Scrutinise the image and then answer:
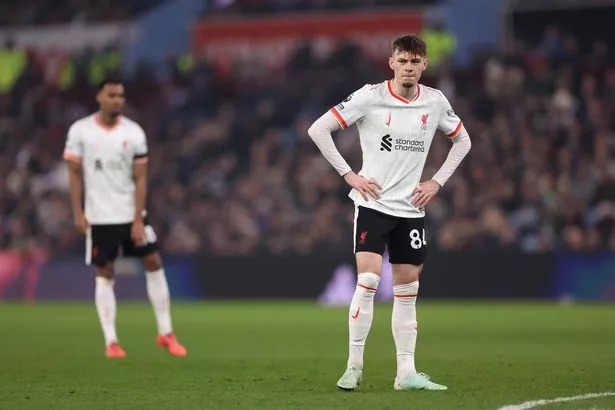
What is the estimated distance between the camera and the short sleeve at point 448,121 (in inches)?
368

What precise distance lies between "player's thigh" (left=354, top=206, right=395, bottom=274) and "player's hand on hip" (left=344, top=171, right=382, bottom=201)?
112 mm

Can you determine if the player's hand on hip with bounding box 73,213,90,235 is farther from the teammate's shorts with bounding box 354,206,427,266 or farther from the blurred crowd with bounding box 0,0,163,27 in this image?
the blurred crowd with bounding box 0,0,163,27

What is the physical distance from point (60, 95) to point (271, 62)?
460cm

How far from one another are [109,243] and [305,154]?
13.3 metres

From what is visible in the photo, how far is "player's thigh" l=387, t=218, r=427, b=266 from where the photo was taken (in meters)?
9.20

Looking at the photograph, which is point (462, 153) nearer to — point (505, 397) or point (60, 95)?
point (505, 397)

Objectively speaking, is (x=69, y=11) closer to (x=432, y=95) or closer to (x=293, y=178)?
(x=293, y=178)

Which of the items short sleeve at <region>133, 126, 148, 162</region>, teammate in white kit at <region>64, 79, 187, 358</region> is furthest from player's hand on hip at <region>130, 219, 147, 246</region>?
short sleeve at <region>133, 126, 148, 162</region>

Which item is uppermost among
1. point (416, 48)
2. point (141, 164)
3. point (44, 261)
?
point (416, 48)

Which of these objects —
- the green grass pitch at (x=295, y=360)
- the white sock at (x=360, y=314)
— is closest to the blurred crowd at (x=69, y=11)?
the green grass pitch at (x=295, y=360)

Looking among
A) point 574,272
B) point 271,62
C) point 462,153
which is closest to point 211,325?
point 574,272

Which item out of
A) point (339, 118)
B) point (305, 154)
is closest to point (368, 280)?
point (339, 118)

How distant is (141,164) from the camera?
1298 centimetres

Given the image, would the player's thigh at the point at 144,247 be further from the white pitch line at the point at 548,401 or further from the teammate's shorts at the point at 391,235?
the white pitch line at the point at 548,401
